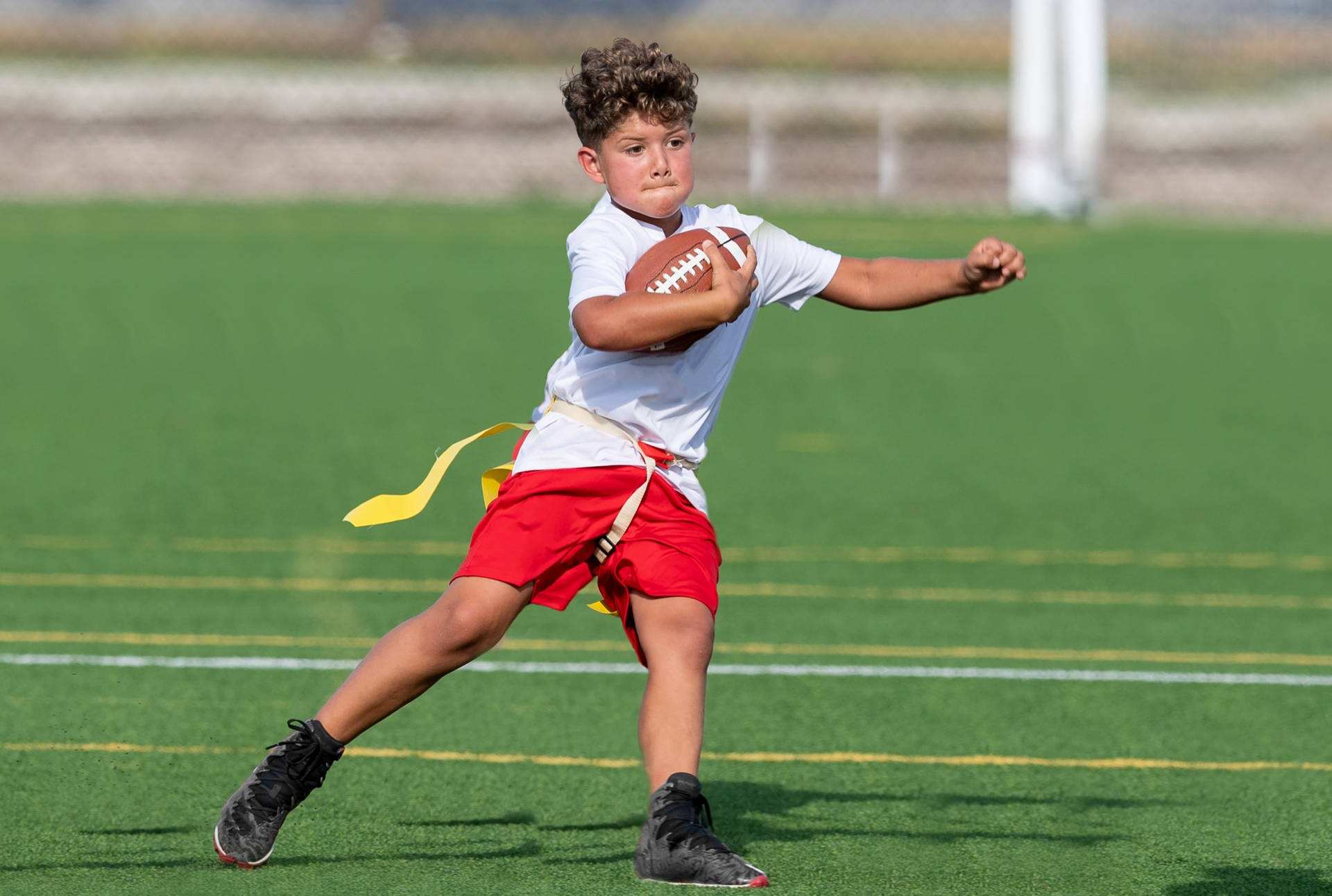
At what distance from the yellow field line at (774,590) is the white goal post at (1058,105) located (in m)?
9.47

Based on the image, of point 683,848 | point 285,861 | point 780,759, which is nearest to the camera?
point 683,848

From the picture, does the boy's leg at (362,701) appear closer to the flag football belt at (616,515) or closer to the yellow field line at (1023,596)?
the flag football belt at (616,515)

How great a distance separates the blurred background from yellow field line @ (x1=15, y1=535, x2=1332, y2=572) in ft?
35.2

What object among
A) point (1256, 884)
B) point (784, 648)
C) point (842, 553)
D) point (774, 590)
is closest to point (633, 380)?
point (1256, 884)

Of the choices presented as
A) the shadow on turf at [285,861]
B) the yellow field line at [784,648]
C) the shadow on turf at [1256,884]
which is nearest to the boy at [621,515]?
the shadow on turf at [285,861]

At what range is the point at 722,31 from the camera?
25.4m

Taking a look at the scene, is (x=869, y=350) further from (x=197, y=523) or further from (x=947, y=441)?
(x=197, y=523)

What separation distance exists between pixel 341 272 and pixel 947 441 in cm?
630

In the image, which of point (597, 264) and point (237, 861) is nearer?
point (597, 264)

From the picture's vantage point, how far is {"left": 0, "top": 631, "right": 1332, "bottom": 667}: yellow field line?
6.79 m

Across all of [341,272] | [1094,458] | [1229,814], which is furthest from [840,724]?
[341,272]

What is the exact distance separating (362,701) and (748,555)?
A: 15.2 feet

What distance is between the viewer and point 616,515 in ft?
13.8

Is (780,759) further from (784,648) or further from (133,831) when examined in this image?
(133,831)
